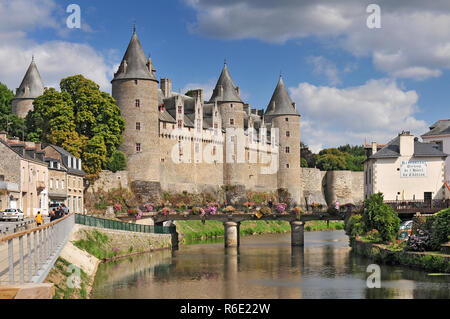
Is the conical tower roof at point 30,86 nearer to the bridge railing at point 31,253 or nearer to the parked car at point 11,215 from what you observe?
the parked car at point 11,215

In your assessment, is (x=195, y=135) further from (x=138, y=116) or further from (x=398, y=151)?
(x=398, y=151)

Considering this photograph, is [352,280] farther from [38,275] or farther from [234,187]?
[234,187]

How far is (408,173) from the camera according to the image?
151 feet

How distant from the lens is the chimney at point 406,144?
4561 cm

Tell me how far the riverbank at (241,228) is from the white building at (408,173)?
15.2 meters

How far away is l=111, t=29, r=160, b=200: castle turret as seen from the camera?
56031 mm

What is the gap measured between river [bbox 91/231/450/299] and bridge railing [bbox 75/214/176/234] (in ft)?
6.12

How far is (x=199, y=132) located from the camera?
217 ft

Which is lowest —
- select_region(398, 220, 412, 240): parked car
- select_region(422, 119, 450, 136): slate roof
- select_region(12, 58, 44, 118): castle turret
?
select_region(398, 220, 412, 240): parked car

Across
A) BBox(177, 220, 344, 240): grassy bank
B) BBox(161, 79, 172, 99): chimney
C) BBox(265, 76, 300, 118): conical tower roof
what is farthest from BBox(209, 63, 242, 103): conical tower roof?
BBox(177, 220, 344, 240): grassy bank

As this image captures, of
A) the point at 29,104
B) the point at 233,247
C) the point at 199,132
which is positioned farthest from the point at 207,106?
the point at 233,247

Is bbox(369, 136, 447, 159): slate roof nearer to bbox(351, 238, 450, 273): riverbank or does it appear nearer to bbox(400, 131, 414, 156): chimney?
bbox(400, 131, 414, 156): chimney

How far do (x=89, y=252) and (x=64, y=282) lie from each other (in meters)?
9.94

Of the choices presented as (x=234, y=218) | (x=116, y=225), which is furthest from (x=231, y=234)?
(x=116, y=225)
